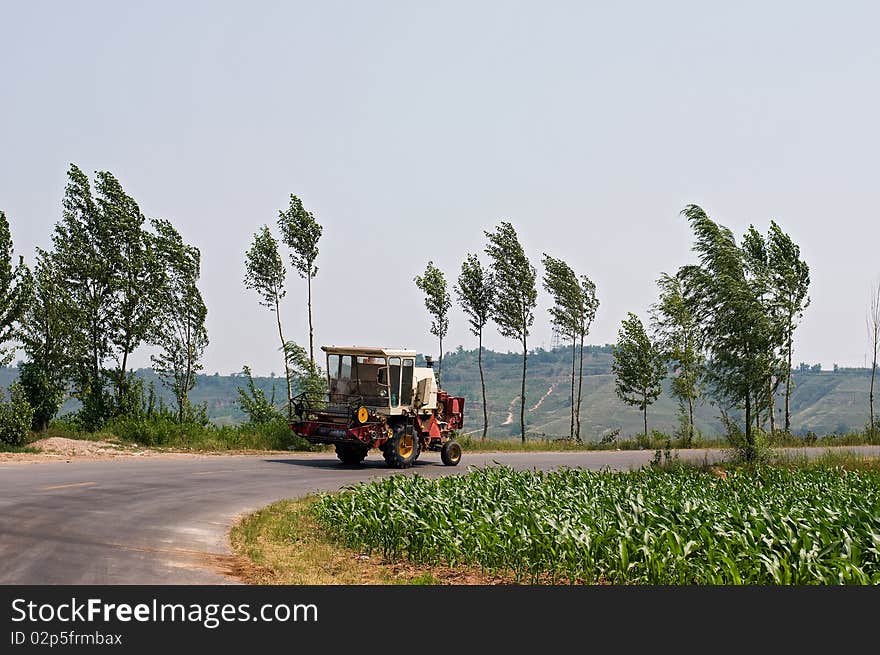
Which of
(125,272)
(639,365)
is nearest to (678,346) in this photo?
(639,365)

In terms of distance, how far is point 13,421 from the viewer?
29391 mm

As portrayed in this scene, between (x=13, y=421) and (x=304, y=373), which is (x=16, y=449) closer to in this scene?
(x=13, y=421)

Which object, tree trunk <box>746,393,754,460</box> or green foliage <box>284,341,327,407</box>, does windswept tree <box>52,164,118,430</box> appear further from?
tree trunk <box>746,393,754,460</box>

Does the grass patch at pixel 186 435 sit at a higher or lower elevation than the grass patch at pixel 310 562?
higher

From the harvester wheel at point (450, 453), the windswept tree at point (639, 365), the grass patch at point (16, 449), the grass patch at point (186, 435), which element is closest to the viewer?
the grass patch at point (16, 449)

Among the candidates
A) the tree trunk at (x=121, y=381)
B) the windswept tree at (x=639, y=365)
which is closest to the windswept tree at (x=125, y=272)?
the tree trunk at (x=121, y=381)

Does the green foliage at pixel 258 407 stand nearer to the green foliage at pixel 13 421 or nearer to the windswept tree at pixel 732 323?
the green foliage at pixel 13 421

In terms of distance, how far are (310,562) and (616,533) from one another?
181 inches

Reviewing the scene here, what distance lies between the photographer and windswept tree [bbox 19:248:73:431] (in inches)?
1262

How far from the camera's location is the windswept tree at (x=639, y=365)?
2035 inches

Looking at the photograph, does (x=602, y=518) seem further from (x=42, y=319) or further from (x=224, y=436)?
(x=42, y=319)

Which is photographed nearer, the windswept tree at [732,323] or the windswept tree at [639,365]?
the windswept tree at [732,323]

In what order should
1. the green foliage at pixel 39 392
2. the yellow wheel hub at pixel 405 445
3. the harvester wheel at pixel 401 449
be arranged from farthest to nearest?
1. the green foliage at pixel 39 392
2. the yellow wheel hub at pixel 405 445
3. the harvester wheel at pixel 401 449

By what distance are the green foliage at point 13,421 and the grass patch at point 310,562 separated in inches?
632
